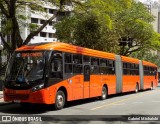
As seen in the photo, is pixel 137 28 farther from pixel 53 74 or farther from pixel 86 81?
pixel 53 74

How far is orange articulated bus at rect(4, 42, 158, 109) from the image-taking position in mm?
14867

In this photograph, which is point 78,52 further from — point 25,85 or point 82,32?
point 82,32

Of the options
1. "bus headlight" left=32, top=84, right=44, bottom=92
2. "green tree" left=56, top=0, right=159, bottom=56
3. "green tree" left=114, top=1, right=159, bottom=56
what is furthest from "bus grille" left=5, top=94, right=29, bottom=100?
"green tree" left=114, top=1, right=159, bottom=56

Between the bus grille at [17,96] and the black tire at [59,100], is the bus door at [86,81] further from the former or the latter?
the bus grille at [17,96]

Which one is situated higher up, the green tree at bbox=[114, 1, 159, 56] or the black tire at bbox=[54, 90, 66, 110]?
the green tree at bbox=[114, 1, 159, 56]

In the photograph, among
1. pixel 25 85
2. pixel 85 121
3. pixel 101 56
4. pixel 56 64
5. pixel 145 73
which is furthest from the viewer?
pixel 145 73

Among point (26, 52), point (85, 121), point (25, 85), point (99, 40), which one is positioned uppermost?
point (99, 40)

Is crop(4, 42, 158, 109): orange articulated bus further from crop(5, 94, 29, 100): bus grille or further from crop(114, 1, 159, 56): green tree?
crop(114, 1, 159, 56): green tree

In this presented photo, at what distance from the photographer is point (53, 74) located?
1555 cm

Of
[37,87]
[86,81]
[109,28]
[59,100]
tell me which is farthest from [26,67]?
[109,28]

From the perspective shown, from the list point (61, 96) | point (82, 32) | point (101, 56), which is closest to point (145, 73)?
point (82, 32)

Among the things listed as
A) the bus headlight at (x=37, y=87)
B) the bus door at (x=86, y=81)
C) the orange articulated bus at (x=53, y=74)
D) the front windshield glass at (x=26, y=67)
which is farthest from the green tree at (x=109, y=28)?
the bus headlight at (x=37, y=87)

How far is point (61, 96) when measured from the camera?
16.2 metres

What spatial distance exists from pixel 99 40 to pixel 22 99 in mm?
22591
